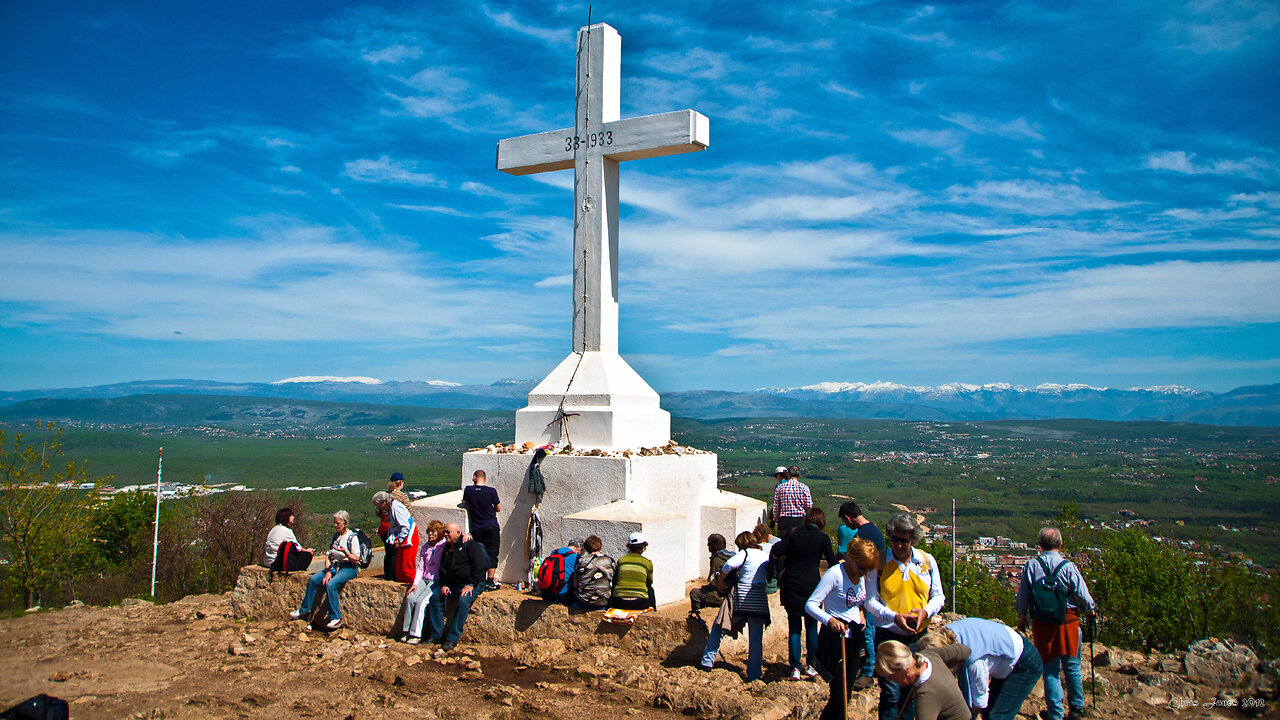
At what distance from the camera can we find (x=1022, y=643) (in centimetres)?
481

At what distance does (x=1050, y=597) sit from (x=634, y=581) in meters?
3.38

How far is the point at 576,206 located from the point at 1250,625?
1193cm

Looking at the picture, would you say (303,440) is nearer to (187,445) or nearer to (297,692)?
(187,445)

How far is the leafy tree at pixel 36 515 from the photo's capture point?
1667cm

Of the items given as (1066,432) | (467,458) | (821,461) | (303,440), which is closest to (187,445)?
(303,440)

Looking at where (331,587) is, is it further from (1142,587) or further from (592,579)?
(1142,587)

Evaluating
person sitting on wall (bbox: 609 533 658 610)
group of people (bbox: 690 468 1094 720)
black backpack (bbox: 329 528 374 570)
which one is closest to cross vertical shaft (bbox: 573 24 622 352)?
person sitting on wall (bbox: 609 533 658 610)

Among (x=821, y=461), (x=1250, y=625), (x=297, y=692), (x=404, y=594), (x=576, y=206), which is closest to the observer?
(x=297, y=692)

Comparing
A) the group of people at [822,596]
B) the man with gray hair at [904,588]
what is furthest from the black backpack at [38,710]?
the man with gray hair at [904,588]

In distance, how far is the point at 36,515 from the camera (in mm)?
17250

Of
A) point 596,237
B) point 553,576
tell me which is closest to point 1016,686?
point 553,576

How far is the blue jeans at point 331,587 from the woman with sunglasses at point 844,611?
5143mm

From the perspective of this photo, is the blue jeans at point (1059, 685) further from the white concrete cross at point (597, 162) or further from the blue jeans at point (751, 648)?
the white concrete cross at point (597, 162)

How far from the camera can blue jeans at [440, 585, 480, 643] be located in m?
7.57
